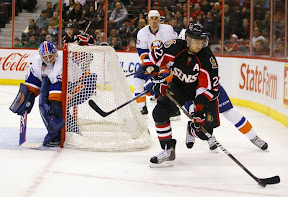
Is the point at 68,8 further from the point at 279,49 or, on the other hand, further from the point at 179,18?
the point at 279,49

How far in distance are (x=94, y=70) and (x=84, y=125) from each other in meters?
0.43

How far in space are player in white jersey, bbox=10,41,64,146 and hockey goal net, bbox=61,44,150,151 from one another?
0.06 metres

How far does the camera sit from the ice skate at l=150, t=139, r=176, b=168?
368 cm

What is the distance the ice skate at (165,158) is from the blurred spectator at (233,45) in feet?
14.4

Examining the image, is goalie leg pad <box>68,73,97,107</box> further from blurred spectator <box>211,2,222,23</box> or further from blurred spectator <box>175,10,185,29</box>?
blurred spectator <box>175,10,185,29</box>

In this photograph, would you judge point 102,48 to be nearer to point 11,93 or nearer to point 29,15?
point 11,93

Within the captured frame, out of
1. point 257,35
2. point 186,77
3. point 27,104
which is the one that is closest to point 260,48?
point 257,35

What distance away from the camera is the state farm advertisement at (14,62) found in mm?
9680

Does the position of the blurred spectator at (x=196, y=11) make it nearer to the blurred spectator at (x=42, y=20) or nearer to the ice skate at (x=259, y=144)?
the blurred spectator at (x=42, y=20)

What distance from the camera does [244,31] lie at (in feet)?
25.9

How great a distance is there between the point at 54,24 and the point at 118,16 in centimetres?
118

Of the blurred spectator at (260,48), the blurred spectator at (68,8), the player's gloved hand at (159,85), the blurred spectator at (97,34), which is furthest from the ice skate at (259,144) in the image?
the blurred spectator at (68,8)

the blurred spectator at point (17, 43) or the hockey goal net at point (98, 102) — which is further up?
the blurred spectator at point (17, 43)

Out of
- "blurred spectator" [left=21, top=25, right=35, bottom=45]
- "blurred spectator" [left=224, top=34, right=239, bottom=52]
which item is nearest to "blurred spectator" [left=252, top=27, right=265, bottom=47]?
"blurred spectator" [left=224, top=34, right=239, bottom=52]
